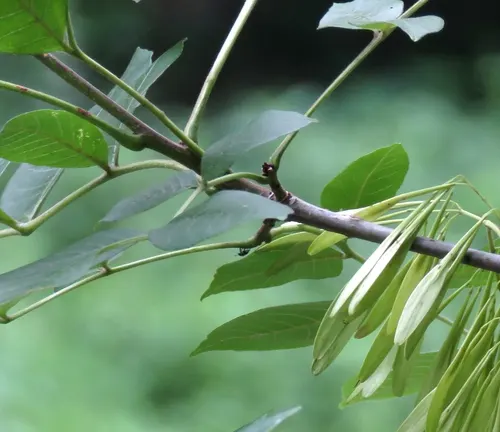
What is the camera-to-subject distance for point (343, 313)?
0.79ft

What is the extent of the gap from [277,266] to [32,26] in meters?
0.13

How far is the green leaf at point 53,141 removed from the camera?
230 millimetres

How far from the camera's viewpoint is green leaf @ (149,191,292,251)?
199mm

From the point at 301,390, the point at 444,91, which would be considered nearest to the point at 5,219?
the point at 301,390

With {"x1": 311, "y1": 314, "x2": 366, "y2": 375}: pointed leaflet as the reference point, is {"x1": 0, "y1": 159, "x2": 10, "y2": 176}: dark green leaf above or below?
above

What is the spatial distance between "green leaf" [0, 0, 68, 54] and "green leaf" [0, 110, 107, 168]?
0.02 metres

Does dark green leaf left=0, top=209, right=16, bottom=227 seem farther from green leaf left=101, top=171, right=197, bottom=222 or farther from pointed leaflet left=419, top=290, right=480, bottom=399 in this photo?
pointed leaflet left=419, top=290, right=480, bottom=399

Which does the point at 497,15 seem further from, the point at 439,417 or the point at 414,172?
the point at 439,417

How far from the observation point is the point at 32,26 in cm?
22

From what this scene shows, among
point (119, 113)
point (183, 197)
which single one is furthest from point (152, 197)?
point (183, 197)

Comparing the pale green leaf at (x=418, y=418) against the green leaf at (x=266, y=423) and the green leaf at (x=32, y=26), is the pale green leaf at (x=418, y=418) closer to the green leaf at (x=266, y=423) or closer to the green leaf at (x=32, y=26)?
the green leaf at (x=266, y=423)

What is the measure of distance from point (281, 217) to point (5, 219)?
0.10 metres

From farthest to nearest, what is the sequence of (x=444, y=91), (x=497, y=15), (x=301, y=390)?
(x=497, y=15) → (x=444, y=91) → (x=301, y=390)

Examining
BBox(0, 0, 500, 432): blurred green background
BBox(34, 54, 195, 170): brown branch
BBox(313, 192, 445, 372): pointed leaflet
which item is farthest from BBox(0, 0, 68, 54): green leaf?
BBox(0, 0, 500, 432): blurred green background
